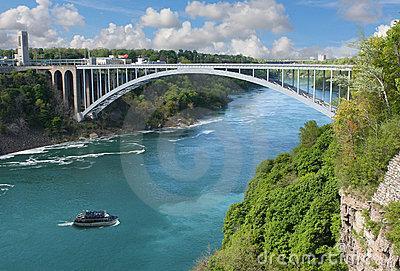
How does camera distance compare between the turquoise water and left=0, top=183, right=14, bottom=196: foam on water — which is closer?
the turquoise water

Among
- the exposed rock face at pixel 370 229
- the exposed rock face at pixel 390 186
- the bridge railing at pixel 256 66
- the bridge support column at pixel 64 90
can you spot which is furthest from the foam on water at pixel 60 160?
the exposed rock face at pixel 390 186

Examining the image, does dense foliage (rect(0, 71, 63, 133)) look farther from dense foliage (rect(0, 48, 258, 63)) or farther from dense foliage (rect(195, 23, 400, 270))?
dense foliage (rect(195, 23, 400, 270))

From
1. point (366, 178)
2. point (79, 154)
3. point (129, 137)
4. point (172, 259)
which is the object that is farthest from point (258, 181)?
point (129, 137)

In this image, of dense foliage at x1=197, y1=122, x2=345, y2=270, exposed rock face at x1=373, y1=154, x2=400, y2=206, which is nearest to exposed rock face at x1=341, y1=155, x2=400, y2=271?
exposed rock face at x1=373, y1=154, x2=400, y2=206

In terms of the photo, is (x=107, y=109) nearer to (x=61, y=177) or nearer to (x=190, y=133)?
(x=190, y=133)

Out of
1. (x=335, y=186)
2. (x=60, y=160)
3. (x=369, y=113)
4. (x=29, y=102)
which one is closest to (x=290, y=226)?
(x=335, y=186)

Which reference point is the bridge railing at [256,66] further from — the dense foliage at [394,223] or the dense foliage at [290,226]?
the dense foliage at [394,223]
